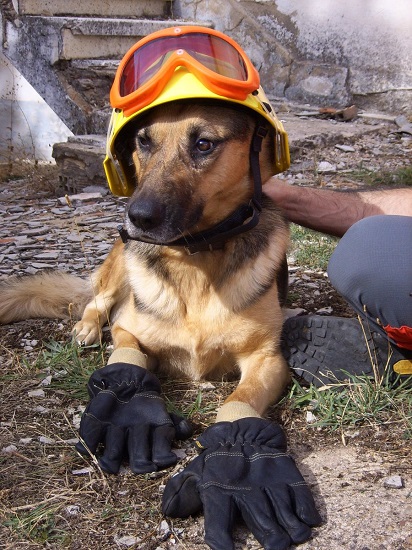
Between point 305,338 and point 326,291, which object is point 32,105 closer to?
point 326,291

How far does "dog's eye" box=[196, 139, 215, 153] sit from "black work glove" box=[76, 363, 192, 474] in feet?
2.96

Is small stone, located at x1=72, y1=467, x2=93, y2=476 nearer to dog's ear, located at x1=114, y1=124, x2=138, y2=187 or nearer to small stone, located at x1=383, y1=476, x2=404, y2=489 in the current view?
small stone, located at x1=383, y1=476, x2=404, y2=489

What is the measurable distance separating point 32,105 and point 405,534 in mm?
7345

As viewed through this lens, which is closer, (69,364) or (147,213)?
(147,213)

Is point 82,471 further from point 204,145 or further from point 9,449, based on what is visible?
point 204,145

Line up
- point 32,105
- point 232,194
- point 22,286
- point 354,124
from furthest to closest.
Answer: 1. point 32,105
2. point 354,124
3. point 22,286
4. point 232,194

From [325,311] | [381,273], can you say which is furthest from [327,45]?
[381,273]

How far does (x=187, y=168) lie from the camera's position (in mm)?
2658

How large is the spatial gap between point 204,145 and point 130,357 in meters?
0.93

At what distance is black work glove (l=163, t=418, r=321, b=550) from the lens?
2025mm

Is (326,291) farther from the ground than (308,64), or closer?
closer

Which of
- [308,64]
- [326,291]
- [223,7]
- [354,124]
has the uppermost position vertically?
[223,7]

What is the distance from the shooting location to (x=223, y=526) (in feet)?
6.65

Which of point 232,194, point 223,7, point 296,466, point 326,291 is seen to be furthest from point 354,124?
point 296,466
